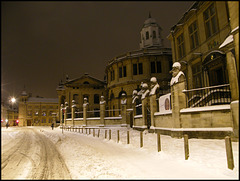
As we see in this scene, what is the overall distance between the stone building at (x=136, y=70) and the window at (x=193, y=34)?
40.2 feet

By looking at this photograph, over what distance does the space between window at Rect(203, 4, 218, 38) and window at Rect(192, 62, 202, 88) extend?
9.33 ft

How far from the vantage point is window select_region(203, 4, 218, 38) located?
14081 millimetres

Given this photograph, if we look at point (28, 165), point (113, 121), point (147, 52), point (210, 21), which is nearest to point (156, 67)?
point (147, 52)

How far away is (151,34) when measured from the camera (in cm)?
4291

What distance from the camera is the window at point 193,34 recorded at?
16875mm

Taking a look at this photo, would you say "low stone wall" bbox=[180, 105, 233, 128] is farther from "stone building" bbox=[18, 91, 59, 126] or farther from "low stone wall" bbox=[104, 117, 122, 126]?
"stone building" bbox=[18, 91, 59, 126]

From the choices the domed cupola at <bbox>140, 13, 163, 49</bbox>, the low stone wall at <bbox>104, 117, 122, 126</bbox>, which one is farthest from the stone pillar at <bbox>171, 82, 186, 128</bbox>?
the domed cupola at <bbox>140, 13, 163, 49</bbox>

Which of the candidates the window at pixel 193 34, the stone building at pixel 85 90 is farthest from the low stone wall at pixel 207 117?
the stone building at pixel 85 90

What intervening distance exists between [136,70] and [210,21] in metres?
18.8

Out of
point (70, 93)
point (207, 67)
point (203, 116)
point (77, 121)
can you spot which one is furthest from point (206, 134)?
point (70, 93)

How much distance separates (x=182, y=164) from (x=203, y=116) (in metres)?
4.20

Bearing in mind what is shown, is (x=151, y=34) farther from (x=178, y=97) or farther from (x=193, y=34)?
(x=178, y=97)

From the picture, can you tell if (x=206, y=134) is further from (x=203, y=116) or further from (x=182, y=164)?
(x=182, y=164)

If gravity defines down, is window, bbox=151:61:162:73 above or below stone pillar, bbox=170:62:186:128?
above
